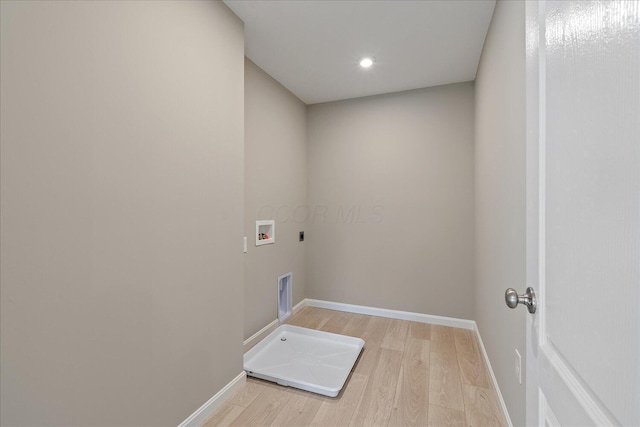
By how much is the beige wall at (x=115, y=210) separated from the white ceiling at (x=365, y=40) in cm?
44

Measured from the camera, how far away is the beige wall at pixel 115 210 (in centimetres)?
90

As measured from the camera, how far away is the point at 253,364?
83.7 inches

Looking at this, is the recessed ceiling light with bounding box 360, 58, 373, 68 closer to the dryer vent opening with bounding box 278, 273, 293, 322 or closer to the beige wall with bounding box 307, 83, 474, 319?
the beige wall with bounding box 307, 83, 474, 319

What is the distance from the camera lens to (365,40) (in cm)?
213

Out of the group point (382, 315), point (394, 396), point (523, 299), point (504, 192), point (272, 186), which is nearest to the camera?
point (523, 299)

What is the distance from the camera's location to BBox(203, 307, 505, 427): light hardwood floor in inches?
62.3

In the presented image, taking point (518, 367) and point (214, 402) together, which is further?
Answer: point (214, 402)

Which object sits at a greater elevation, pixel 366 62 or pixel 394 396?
pixel 366 62

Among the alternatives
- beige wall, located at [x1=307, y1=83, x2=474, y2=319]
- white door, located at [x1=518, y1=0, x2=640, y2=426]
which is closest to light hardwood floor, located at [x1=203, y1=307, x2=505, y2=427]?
beige wall, located at [x1=307, y1=83, x2=474, y2=319]

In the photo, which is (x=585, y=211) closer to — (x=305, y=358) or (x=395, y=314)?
(x=305, y=358)

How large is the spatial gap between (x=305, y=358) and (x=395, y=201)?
6.01 feet

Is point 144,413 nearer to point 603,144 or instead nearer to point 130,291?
point 130,291

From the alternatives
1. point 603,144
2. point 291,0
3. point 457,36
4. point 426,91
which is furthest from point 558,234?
point 426,91

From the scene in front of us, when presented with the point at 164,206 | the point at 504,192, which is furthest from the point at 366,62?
the point at 164,206
